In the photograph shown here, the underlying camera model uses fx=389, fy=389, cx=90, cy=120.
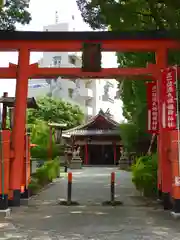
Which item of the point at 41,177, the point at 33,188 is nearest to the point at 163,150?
the point at 33,188

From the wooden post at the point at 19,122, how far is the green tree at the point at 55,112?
Answer: 30.3m

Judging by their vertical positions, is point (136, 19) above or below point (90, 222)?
above

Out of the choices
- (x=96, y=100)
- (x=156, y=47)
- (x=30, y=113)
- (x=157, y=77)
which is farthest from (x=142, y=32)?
(x=96, y=100)

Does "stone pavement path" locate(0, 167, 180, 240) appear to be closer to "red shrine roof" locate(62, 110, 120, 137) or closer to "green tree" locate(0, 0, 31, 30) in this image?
"green tree" locate(0, 0, 31, 30)

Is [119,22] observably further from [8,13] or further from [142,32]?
[8,13]

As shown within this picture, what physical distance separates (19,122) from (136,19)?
14.7ft

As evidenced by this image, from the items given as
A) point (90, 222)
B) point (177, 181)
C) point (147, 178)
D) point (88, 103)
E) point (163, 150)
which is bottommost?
point (90, 222)

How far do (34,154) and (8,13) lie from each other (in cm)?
1286

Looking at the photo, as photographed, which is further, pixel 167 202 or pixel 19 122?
pixel 19 122

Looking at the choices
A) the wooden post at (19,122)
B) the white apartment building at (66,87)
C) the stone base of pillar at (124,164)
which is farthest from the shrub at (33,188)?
the white apartment building at (66,87)

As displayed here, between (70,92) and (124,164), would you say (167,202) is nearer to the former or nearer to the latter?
(124,164)

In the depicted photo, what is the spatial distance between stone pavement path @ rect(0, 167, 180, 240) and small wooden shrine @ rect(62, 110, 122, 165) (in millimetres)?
26826

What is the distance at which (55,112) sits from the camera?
143 feet

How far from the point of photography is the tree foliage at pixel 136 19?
372 inches
